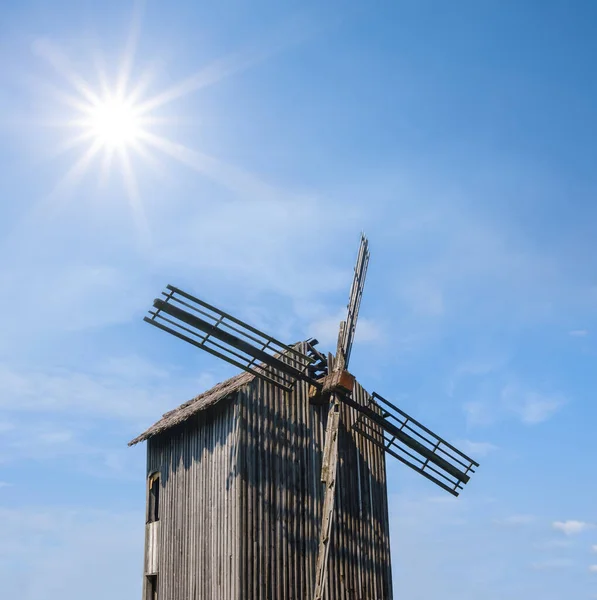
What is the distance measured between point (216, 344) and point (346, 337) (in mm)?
3662

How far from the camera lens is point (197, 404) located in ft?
65.5

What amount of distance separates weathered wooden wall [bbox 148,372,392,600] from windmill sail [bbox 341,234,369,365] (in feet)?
5.65

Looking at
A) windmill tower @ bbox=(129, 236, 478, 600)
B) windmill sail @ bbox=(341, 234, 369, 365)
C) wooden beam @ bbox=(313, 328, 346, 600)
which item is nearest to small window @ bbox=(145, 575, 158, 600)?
windmill tower @ bbox=(129, 236, 478, 600)

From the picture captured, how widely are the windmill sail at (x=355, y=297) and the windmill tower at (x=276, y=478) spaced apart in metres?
0.04

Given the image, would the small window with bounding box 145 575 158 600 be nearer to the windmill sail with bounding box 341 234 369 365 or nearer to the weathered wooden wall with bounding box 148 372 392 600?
the weathered wooden wall with bounding box 148 372 392 600

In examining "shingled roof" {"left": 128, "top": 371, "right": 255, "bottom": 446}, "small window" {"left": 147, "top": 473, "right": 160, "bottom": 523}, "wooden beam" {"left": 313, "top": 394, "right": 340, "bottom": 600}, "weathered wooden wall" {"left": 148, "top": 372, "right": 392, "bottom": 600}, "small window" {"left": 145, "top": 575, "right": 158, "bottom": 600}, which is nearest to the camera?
"wooden beam" {"left": 313, "top": 394, "right": 340, "bottom": 600}

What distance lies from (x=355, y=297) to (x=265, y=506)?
6.01m

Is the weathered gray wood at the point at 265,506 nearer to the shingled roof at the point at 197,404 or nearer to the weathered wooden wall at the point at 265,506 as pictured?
the weathered wooden wall at the point at 265,506

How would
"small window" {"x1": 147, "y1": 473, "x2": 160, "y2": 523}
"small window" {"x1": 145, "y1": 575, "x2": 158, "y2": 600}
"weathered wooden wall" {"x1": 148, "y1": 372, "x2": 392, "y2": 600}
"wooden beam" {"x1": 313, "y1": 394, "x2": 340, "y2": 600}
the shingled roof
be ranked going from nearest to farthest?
1. "wooden beam" {"x1": 313, "y1": 394, "x2": 340, "y2": 600}
2. "weathered wooden wall" {"x1": 148, "y1": 372, "x2": 392, "y2": 600}
3. the shingled roof
4. "small window" {"x1": 145, "y1": 575, "x2": 158, "y2": 600}
5. "small window" {"x1": 147, "y1": 473, "x2": 160, "y2": 523}

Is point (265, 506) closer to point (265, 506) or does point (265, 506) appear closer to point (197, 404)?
point (265, 506)

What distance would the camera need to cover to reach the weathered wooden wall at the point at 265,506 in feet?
57.8

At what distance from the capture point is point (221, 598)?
17.4 metres

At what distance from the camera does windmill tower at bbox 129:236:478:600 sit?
17.5m

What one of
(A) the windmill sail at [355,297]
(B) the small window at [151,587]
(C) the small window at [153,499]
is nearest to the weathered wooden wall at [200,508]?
(C) the small window at [153,499]
